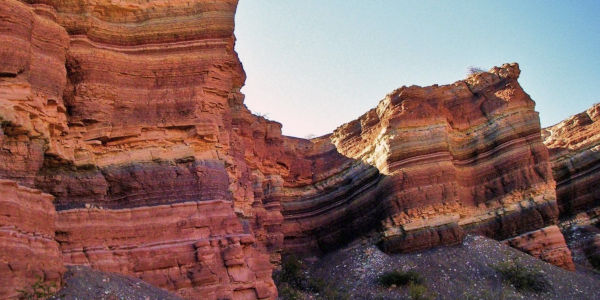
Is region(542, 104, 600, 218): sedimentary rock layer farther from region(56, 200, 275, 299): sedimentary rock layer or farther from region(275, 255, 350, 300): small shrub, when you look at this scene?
region(56, 200, 275, 299): sedimentary rock layer

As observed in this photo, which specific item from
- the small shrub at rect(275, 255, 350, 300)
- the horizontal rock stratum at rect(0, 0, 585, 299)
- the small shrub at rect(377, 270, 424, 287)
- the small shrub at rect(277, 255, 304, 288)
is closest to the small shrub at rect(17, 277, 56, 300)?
the horizontal rock stratum at rect(0, 0, 585, 299)

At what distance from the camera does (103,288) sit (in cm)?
1202

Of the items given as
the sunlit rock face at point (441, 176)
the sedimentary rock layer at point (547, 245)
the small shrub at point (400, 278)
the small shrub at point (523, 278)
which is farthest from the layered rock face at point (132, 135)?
the sedimentary rock layer at point (547, 245)

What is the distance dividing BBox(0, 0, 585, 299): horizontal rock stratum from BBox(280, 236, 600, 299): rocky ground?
0.93m

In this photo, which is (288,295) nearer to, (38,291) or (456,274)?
(456,274)

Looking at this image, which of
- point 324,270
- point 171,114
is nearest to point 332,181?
point 324,270

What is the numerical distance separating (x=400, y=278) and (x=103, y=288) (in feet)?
41.3

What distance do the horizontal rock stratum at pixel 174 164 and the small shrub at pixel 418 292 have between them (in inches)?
138

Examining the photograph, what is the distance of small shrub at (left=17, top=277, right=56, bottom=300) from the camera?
10477mm

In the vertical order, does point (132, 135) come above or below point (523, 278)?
above

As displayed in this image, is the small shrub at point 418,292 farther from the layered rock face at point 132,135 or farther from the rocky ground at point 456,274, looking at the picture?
the layered rock face at point 132,135

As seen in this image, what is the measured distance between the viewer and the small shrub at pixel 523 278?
65.5ft

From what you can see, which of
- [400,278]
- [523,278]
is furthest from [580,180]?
[400,278]

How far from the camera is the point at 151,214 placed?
14.4 metres
